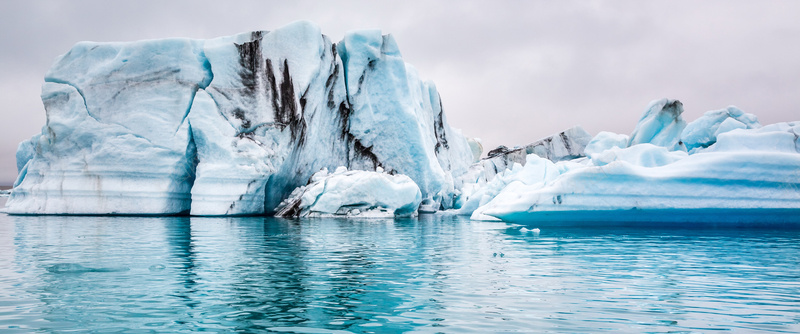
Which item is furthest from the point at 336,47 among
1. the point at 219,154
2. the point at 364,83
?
the point at 219,154

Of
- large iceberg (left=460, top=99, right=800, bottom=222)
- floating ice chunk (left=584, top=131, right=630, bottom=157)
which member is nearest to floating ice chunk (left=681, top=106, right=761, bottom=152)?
large iceberg (left=460, top=99, right=800, bottom=222)

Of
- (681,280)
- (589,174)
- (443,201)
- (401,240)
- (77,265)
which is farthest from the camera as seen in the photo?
(443,201)

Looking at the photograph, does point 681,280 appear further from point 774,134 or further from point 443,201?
point 443,201

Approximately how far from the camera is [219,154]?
16547 millimetres

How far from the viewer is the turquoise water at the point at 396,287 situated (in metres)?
3.28

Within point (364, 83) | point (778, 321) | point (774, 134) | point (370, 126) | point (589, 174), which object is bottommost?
point (778, 321)

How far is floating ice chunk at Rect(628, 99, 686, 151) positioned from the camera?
17125 millimetres

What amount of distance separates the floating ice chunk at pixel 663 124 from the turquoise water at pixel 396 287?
9907 millimetres

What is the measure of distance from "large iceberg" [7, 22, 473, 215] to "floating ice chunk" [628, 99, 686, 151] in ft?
33.6

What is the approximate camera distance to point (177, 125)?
16.8 metres

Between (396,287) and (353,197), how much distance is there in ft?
41.1

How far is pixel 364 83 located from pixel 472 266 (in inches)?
639

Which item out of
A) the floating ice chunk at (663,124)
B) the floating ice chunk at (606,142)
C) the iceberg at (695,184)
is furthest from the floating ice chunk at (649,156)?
the floating ice chunk at (606,142)

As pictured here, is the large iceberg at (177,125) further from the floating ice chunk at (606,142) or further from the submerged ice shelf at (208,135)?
the floating ice chunk at (606,142)
